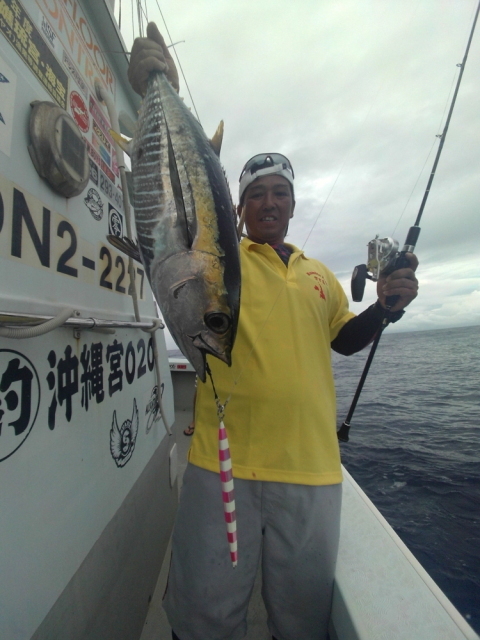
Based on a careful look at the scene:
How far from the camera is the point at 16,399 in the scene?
1046mm

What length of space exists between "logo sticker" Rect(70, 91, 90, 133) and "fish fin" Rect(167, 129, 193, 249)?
68cm

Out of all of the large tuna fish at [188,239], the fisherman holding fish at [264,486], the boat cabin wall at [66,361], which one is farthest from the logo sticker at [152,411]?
the large tuna fish at [188,239]

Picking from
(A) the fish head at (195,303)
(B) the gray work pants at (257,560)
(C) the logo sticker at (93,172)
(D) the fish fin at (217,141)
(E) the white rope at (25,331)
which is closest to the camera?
(E) the white rope at (25,331)

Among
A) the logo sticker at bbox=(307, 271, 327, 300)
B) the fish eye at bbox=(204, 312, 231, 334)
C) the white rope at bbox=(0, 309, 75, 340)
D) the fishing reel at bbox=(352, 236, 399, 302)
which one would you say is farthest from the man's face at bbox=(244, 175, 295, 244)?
the white rope at bbox=(0, 309, 75, 340)

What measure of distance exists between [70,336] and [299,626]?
1.68m

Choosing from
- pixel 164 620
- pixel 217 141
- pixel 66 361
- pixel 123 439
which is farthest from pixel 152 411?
pixel 217 141

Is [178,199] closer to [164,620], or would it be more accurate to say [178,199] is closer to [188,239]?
[188,239]

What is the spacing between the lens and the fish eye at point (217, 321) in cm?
116

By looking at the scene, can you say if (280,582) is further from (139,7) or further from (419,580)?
(139,7)

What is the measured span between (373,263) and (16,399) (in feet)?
6.60

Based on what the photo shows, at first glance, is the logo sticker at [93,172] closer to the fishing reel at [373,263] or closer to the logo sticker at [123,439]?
the logo sticker at [123,439]

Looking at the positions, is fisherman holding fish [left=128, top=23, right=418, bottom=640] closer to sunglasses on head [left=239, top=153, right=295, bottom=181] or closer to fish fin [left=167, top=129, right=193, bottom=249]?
fish fin [left=167, top=129, right=193, bottom=249]

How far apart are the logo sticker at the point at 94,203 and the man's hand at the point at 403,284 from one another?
1.66 meters

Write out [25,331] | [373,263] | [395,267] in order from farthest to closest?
[373,263] → [395,267] → [25,331]
